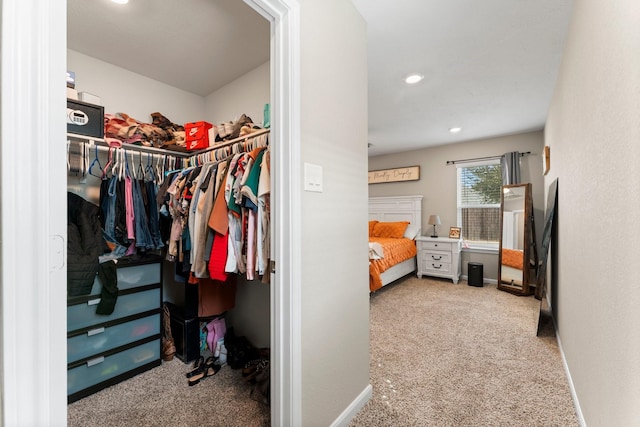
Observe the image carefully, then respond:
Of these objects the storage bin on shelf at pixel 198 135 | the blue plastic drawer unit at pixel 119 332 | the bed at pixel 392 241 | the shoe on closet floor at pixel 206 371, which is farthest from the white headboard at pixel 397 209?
the blue plastic drawer unit at pixel 119 332

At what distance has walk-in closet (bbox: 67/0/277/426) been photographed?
5.32 ft

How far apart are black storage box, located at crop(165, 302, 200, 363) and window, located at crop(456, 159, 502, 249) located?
174 inches

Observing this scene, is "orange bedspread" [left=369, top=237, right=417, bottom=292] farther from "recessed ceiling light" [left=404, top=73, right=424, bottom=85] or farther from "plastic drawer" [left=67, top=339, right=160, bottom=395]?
"plastic drawer" [left=67, top=339, right=160, bottom=395]

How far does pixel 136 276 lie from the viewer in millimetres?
2002

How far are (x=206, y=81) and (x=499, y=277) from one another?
182 inches

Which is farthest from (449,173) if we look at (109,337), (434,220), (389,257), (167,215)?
(109,337)

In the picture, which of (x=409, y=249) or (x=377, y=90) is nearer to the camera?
(x=377, y=90)

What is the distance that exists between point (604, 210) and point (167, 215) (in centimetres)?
261

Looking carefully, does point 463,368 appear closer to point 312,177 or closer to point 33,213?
point 312,177

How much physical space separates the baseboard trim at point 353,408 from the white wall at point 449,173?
371 cm

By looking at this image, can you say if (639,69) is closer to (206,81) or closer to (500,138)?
(206,81)

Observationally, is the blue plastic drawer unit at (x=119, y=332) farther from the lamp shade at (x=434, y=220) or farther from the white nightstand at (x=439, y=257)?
the lamp shade at (x=434, y=220)

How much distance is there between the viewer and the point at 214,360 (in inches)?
Result: 83.5

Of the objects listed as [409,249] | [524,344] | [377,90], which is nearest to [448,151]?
[409,249]
